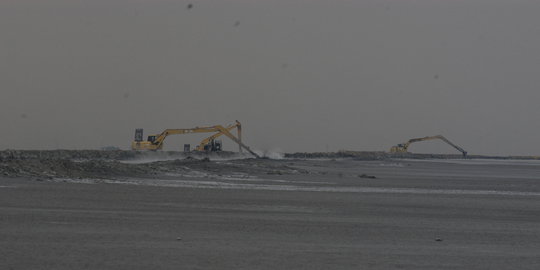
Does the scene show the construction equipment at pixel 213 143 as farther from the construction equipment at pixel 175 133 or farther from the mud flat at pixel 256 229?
the mud flat at pixel 256 229

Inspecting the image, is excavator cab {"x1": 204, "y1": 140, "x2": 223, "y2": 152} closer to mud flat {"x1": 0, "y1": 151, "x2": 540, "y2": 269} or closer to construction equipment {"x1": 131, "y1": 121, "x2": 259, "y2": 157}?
construction equipment {"x1": 131, "y1": 121, "x2": 259, "y2": 157}

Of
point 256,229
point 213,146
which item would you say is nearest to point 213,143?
point 213,146

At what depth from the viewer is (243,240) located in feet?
53.5

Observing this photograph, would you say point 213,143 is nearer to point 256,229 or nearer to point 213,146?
point 213,146

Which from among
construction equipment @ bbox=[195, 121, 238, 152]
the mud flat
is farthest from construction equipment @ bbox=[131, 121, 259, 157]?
the mud flat

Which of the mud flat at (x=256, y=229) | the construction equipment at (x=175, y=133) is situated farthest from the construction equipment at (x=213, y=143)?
the mud flat at (x=256, y=229)

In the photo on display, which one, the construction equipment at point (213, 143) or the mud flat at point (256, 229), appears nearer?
the mud flat at point (256, 229)

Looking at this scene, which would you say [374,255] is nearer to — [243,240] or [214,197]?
[243,240]

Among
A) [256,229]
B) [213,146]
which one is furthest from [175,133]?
[256,229]

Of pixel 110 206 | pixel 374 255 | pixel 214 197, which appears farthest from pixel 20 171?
pixel 374 255

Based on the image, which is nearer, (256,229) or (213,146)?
(256,229)

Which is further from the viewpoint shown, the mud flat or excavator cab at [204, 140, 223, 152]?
excavator cab at [204, 140, 223, 152]

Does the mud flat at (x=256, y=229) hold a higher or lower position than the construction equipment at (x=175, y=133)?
lower

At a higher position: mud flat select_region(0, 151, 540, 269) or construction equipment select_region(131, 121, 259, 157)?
construction equipment select_region(131, 121, 259, 157)
